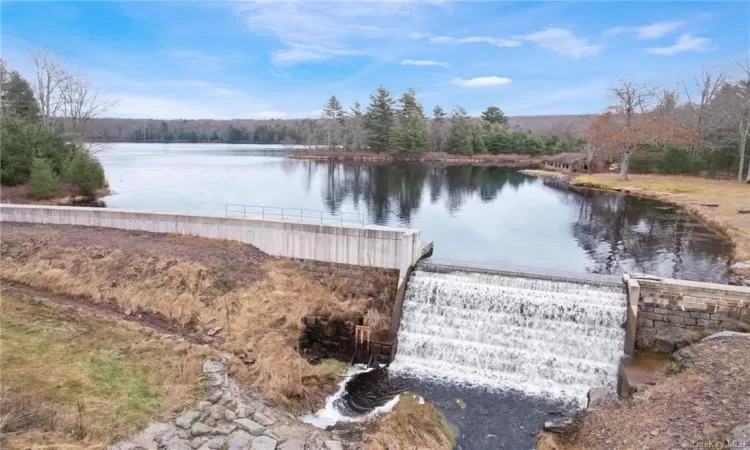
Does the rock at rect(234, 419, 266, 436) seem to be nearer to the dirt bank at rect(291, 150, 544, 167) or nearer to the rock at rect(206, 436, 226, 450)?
the rock at rect(206, 436, 226, 450)

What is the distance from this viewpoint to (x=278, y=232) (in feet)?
67.2

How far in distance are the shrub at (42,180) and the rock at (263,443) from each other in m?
34.2

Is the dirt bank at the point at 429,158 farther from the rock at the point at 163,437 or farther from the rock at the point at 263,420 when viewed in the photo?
the rock at the point at 163,437

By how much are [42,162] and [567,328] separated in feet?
122

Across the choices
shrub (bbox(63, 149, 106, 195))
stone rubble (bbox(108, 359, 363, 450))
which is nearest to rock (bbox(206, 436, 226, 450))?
stone rubble (bbox(108, 359, 363, 450))

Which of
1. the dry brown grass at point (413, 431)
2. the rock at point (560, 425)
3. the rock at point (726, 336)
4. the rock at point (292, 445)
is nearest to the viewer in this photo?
the rock at point (292, 445)

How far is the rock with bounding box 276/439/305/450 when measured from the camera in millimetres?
9882

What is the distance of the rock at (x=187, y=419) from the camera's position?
10.1 metres

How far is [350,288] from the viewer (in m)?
19.1

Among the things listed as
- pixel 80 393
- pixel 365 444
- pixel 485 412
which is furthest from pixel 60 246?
pixel 485 412

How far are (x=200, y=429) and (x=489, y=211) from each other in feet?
107

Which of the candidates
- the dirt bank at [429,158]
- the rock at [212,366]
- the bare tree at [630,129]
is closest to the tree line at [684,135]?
the bare tree at [630,129]

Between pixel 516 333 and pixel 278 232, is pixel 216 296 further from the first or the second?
pixel 516 333

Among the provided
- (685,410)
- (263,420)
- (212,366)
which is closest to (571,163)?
(685,410)
